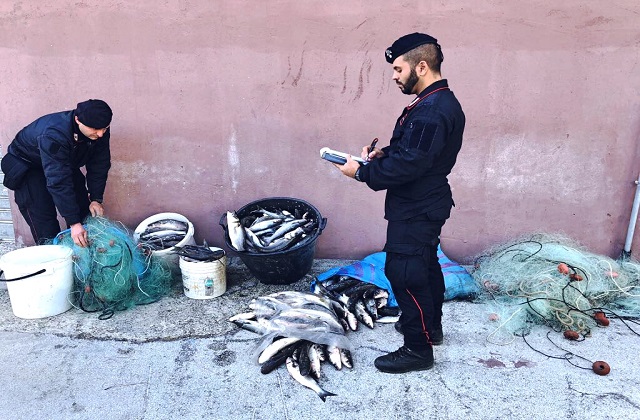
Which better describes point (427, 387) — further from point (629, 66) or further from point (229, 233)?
point (629, 66)

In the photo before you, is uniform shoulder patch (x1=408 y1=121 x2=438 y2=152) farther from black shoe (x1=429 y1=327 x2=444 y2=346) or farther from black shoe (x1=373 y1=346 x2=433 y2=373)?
black shoe (x1=429 y1=327 x2=444 y2=346)

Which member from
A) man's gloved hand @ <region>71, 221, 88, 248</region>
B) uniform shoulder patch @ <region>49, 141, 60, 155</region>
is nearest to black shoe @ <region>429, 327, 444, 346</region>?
man's gloved hand @ <region>71, 221, 88, 248</region>

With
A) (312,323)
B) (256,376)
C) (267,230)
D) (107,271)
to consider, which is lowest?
(256,376)

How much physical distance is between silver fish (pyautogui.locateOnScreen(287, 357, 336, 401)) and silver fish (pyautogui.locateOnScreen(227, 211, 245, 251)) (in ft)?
4.82

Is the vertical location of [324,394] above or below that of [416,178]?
below

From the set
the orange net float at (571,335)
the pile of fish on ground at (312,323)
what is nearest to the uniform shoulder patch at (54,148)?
the pile of fish on ground at (312,323)

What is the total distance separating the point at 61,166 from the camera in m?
4.53

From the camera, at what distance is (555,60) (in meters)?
5.11

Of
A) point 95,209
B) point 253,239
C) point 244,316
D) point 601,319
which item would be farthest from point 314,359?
point 95,209

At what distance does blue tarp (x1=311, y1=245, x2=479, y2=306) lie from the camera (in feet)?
16.4

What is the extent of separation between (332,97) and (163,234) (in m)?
2.40

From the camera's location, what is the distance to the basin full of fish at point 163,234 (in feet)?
17.3

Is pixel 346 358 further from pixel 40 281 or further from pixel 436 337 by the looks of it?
pixel 40 281

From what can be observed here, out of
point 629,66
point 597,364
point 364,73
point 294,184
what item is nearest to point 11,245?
point 294,184
